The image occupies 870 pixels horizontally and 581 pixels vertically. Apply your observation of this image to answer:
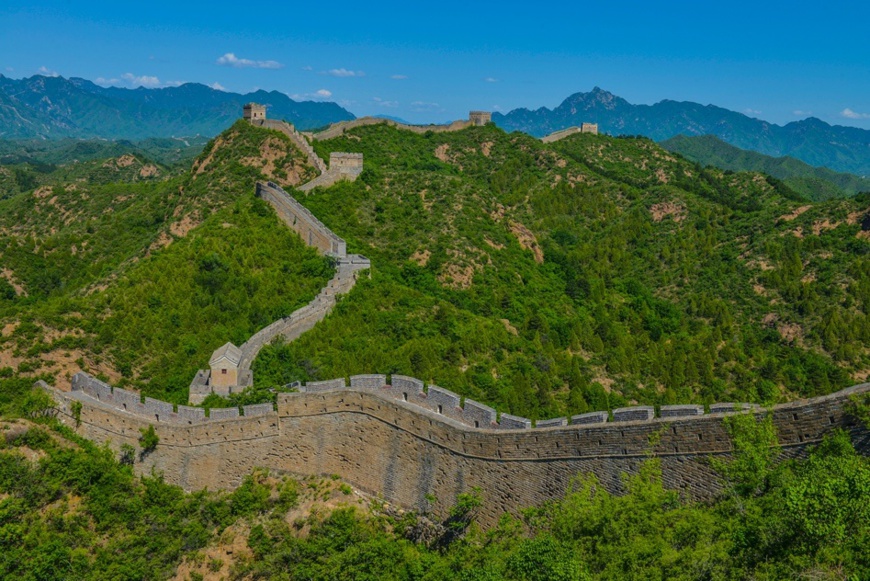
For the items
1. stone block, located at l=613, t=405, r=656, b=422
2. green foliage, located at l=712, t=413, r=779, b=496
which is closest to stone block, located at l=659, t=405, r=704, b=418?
stone block, located at l=613, t=405, r=656, b=422

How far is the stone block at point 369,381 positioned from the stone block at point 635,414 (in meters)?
8.03

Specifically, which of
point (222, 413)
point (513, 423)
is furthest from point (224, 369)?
point (513, 423)

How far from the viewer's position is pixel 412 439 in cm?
2122

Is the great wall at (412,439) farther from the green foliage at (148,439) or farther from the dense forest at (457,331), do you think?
the dense forest at (457,331)

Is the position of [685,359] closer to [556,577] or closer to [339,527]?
[339,527]

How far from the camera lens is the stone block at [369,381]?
2356cm

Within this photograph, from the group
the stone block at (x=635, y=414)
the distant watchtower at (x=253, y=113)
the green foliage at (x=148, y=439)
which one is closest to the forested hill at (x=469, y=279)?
the distant watchtower at (x=253, y=113)

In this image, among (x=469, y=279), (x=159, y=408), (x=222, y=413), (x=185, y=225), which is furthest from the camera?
(x=185, y=225)

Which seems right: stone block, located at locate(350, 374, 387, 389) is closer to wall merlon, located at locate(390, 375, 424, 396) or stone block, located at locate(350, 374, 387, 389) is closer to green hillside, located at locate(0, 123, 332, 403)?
wall merlon, located at locate(390, 375, 424, 396)

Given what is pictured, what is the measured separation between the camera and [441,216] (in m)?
53.1

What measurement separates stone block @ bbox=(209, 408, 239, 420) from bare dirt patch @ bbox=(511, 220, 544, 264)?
36.9 metres

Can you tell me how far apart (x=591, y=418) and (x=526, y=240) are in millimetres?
40487

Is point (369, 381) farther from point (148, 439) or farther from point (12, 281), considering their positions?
point (12, 281)

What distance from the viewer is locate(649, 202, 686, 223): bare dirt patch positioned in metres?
69.8
